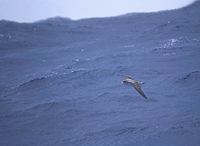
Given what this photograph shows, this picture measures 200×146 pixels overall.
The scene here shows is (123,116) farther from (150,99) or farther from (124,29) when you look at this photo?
(124,29)

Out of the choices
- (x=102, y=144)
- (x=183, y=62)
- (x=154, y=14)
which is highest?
(x=154, y=14)

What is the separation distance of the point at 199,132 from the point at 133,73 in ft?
19.0

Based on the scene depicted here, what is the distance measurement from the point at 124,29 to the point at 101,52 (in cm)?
456

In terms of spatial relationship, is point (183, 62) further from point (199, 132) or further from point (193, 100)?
point (199, 132)

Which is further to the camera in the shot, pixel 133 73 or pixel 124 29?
pixel 124 29

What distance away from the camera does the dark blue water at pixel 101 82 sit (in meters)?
10.8

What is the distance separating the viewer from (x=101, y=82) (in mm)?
15117

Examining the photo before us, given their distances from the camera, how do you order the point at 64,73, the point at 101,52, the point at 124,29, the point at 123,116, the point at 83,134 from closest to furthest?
the point at 83,134 → the point at 123,116 → the point at 64,73 → the point at 101,52 → the point at 124,29

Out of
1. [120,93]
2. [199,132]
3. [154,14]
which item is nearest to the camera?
[199,132]

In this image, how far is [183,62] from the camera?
15.8 metres

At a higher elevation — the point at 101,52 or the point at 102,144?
the point at 101,52

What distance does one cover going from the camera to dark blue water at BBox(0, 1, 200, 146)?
10828 mm

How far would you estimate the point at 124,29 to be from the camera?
76.1 feet

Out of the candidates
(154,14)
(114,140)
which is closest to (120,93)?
(114,140)
